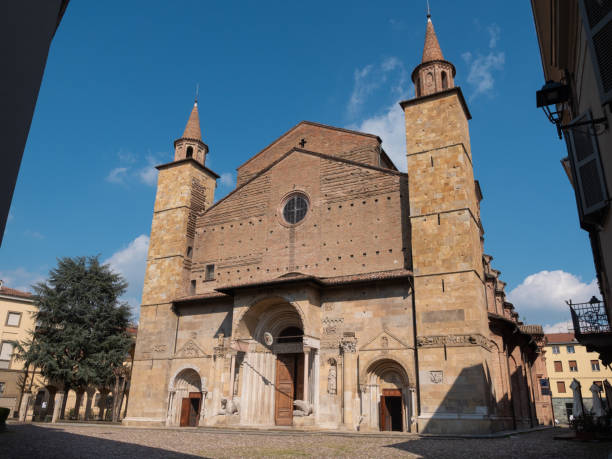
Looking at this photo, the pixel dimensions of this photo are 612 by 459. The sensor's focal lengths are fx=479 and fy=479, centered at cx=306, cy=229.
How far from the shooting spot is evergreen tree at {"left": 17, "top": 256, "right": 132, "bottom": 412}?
27906mm

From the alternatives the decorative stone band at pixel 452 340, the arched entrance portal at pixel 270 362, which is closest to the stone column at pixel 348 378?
the arched entrance portal at pixel 270 362

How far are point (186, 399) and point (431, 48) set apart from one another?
20.0 m

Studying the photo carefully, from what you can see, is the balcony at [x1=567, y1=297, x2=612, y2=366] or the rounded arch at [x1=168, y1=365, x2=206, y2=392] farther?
the rounded arch at [x1=168, y1=365, x2=206, y2=392]

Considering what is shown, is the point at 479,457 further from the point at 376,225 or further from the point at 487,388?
the point at 376,225

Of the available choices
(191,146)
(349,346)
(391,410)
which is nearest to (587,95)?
(349,346)

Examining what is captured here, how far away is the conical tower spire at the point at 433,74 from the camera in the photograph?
21188mm

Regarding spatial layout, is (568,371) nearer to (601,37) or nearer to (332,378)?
(332,378)

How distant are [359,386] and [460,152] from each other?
10.1 m

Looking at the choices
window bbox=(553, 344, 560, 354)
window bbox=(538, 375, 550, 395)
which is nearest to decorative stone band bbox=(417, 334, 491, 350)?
window bbox=(538, 375, 550, 395)

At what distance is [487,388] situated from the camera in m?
16.7

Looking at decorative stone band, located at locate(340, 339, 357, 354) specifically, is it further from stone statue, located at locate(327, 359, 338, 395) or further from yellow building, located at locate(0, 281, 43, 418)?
yellow building, located at locate(0, 281, 43, 418)

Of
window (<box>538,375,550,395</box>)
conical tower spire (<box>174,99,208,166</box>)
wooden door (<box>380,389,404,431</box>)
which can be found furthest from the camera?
window (<box>538,375,550,395</box>)

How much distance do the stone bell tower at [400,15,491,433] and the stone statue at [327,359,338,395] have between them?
11.0ft

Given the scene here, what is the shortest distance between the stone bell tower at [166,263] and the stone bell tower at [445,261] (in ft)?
39.9
